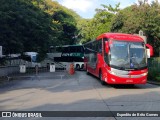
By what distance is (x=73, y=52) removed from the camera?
50.9 meters

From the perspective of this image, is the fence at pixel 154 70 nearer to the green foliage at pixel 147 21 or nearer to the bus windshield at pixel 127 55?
the bus windshield at pixel 127 55

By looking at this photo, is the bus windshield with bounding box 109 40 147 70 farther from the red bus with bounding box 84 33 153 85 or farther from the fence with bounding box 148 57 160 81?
the fence with bounding box 148 57 160 81

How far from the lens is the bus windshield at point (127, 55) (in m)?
20.4

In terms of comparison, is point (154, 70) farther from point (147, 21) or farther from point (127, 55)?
point (147, 21)

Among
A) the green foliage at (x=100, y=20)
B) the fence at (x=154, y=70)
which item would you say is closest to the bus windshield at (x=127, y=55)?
the fence at (x=154, y=70)

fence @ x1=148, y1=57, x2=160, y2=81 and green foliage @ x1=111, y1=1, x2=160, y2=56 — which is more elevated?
green foliage @ x1=111, y1=1, x2=160, y2=56

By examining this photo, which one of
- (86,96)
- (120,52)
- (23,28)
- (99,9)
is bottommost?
(86,96)

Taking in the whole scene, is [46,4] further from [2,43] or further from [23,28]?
[2,43]

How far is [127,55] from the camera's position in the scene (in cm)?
2059

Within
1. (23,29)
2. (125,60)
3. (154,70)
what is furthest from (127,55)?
(23,29)

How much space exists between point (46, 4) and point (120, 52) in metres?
46.8

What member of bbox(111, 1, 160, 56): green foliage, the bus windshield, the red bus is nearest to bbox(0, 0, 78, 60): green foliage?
bbox(111, 1, 160, 56): green foliage

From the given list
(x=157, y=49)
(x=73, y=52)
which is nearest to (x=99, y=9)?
(x=73, y=52)

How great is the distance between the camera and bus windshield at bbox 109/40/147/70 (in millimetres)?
20391
